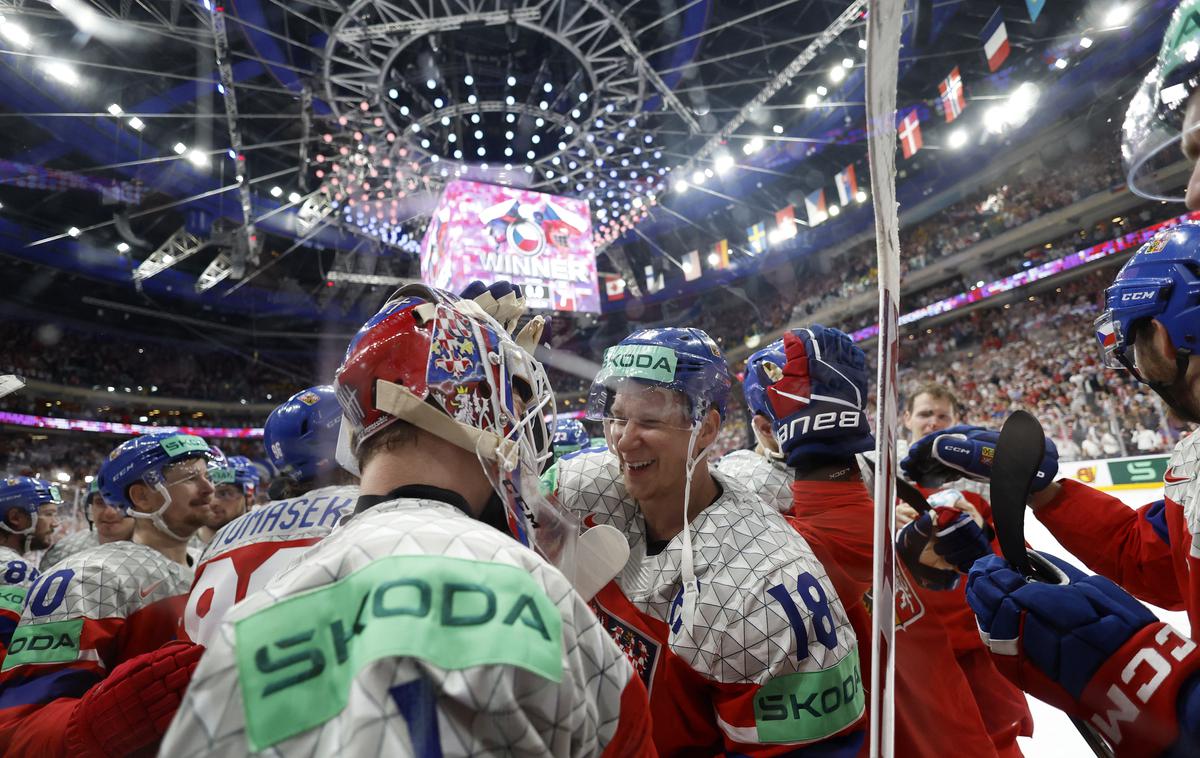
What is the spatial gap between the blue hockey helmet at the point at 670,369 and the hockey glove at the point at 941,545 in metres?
0.67

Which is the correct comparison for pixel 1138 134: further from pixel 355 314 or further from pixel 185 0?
pixel 355 314

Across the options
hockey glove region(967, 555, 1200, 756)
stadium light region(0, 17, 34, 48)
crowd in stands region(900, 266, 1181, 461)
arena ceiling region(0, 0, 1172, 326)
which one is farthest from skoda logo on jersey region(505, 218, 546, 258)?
hockey glove region(967, 555, 1200, 756)

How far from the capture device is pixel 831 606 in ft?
5.22

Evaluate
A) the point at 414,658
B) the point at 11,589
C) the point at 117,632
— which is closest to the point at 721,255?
the point at 11,589

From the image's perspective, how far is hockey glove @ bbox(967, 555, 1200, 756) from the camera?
1066 mm

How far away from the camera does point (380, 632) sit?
0.69 meters

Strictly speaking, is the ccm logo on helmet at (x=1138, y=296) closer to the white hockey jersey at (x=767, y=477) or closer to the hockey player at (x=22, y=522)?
the white hockey jersey at (x=767, y=477)

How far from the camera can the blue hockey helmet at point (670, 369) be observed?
2.06 meters

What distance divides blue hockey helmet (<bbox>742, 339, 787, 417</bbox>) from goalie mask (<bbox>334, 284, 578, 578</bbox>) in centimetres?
126

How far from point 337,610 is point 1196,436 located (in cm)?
206

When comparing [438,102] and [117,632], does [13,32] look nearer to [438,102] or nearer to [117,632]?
[438,102]

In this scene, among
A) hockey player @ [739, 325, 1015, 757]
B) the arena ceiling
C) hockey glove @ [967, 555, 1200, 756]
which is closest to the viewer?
hockey glove @ [967, 555, 1200, 756]

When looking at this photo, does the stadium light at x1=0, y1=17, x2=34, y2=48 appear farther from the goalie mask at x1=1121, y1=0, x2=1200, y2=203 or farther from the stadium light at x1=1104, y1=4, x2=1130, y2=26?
the stadium light at x1=1104, y1=4, x2=1130, y2=26

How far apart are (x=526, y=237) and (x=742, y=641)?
41.5 ft
